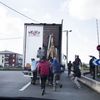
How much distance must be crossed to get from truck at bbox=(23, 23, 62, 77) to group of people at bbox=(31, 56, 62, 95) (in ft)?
2.71

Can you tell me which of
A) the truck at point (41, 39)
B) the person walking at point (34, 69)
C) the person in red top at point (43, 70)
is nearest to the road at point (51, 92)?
the person in red top at point (43, 70)

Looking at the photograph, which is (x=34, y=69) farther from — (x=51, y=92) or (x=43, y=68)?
(x=43, y=68)

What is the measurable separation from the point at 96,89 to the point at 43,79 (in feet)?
14.0

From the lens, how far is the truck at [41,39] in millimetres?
25078

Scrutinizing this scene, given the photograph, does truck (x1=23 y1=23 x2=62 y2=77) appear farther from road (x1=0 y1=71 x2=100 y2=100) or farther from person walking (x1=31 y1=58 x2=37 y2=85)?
road (x1=0 y1=71 x2=100 y2=100)

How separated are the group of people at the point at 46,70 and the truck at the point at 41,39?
2.71ft

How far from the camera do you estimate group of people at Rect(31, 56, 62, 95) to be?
19598 millimetres

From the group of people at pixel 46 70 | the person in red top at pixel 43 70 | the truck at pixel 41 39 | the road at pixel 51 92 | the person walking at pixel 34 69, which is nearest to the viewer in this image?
the road at pixel 51 92

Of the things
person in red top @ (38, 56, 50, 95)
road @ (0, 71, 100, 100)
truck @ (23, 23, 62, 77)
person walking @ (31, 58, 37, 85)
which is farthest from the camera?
truck @ (23, 23, 62, 77)

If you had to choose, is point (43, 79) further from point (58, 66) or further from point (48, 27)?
point (48, 27)

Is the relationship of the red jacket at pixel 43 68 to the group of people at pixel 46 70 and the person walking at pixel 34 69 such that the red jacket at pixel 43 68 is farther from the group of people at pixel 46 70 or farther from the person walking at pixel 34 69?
the person walking at pixel 34 69

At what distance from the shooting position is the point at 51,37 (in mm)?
24984

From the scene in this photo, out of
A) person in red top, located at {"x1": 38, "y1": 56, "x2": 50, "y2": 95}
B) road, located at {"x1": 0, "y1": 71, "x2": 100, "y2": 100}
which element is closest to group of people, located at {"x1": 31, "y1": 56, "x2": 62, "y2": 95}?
person in red top, located at {"x1": 38, "y1": 56, "x2": 50, "y2": 95}

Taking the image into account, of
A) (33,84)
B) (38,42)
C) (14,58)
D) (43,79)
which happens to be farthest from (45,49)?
(14,58)
